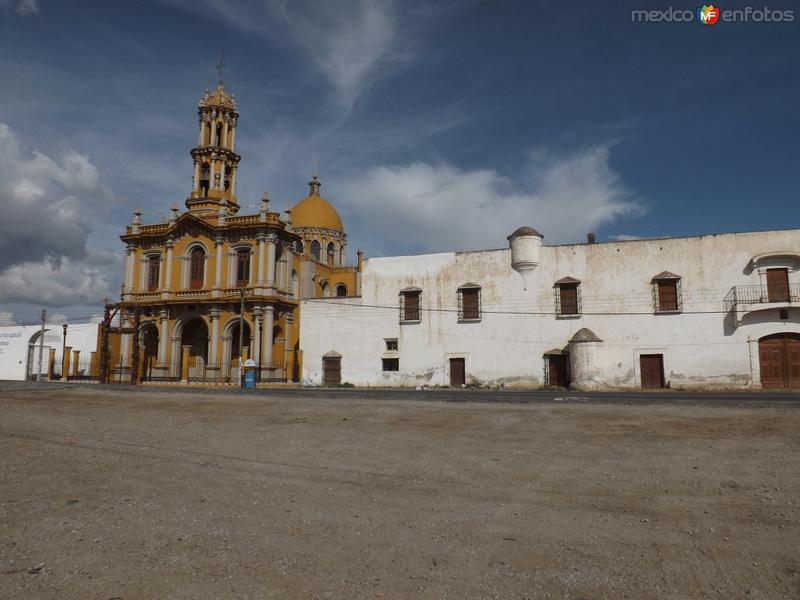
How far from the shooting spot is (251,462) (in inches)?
319

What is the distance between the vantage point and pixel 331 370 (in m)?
30.2

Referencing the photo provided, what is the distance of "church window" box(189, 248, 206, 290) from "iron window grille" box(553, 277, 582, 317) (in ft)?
75.5

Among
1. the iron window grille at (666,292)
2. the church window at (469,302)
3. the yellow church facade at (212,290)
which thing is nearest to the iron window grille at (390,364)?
the church window at (469,302)

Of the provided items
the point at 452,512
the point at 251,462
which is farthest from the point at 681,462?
the point at 251,462

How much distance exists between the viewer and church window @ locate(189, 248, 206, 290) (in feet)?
116

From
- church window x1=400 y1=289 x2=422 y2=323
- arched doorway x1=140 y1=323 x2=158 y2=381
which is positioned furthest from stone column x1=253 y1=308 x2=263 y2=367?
church window x1=400 y1=289 x2=422 y2=323

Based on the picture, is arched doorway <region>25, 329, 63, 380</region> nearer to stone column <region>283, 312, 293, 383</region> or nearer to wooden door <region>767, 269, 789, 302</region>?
stone column <region>283, 312, 293, 383</region>

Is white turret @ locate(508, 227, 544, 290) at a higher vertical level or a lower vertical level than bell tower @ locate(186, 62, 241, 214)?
lower

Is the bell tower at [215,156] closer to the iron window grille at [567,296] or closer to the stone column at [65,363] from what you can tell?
the stone column at [65,363]

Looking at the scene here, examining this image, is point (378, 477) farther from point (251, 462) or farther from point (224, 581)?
point (224, 581)

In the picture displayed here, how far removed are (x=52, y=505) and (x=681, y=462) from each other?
323 inches

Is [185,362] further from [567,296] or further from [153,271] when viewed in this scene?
[567,296]

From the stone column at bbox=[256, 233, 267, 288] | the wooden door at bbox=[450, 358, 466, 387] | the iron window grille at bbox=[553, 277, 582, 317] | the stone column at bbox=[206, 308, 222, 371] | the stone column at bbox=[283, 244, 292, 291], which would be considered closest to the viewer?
the iron window grille at bbox=[553, 277, 582, 317]

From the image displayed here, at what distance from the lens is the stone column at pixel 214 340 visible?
3312 centimetres
